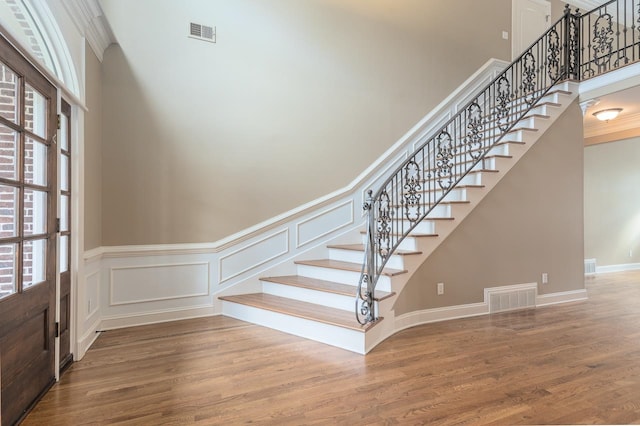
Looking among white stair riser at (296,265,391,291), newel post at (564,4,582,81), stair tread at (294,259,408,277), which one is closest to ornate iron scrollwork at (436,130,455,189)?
stair tread at (294,259,408,277)

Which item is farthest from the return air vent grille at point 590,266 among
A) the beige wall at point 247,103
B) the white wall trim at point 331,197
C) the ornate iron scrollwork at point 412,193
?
the ornate iron scrollwork at point 412,193

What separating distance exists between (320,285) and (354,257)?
709 mm

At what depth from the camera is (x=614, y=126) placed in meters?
6.27

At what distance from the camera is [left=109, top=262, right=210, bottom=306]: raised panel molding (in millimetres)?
3873

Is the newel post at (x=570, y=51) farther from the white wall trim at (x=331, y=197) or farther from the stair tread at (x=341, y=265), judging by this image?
the stair tread at (x=341, y=265)

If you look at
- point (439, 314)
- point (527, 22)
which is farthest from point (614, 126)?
point (439, 314)

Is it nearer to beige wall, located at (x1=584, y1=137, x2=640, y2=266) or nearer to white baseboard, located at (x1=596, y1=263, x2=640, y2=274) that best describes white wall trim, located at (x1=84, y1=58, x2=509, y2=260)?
beige wall, located at (x1=584, y1=137, x2=640, y2=266)

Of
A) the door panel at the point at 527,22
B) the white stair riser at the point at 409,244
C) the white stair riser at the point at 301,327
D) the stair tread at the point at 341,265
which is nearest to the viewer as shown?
the white stair riser at the point at 301,327

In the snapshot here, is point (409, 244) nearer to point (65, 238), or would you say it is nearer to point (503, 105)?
point (503, 105)

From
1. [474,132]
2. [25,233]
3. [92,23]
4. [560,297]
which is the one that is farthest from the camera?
[560,297]

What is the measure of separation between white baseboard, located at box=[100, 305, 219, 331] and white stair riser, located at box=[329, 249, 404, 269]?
66.9 inches

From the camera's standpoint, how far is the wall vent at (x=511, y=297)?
4457 millimetres

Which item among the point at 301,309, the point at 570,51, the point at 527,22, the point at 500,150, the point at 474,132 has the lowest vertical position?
the point at 301,309

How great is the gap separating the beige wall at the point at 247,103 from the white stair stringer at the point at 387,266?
3.11 feet
